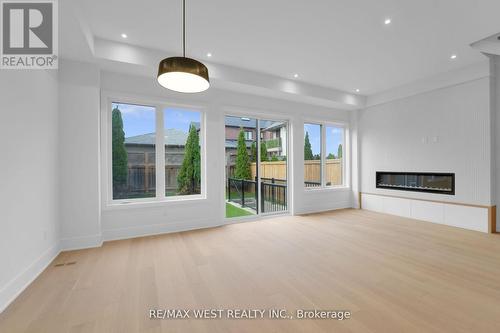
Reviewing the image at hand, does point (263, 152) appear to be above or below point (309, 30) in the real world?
below

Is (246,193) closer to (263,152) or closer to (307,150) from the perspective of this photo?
(263,152)

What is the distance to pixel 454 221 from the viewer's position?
4641 millimetres

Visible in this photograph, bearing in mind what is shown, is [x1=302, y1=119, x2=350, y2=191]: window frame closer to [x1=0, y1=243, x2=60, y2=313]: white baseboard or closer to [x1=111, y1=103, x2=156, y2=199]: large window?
[x1=111, y1=103, x2=156, y2=199]: large window

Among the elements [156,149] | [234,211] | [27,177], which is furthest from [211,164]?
[27,177]

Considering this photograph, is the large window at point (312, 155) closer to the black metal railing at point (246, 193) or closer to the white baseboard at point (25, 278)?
the black metal railing at point (246, 193)

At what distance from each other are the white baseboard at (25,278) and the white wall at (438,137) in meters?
7.02

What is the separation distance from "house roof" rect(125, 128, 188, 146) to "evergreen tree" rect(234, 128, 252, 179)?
1.30 meters

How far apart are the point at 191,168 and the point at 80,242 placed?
86.7 inches

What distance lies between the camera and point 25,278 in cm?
243

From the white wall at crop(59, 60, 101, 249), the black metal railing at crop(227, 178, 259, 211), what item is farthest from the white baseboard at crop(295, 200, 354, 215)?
the white wall at crop(59, 60, 101, 249)

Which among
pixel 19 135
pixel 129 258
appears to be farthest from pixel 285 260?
pixel 19 135

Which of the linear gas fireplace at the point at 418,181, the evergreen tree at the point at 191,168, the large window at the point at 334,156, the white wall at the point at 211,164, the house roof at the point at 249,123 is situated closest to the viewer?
the white wall at the point at 211,164

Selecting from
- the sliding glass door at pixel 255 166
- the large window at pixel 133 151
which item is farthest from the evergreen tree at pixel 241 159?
the large window at pixel 133 151

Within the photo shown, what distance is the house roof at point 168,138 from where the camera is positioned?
420cm
